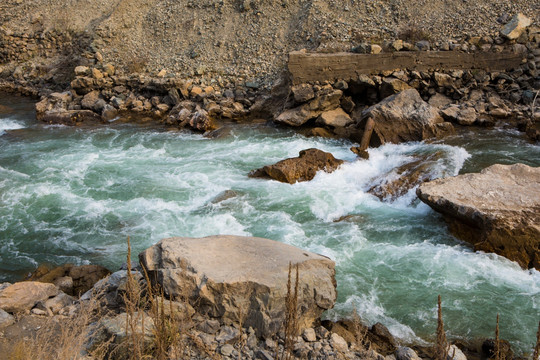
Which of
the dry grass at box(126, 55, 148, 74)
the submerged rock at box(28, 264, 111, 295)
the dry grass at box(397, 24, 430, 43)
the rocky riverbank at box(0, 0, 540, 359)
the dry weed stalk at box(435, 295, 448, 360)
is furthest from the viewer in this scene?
the dry grass at box(126, 55, 148, 74)

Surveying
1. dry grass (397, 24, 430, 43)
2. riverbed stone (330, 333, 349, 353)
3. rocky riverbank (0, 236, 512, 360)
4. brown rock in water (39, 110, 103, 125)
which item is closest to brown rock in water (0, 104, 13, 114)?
brown rock in water (39, 110, 103, 125)

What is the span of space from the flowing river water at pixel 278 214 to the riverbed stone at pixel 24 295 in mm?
1469

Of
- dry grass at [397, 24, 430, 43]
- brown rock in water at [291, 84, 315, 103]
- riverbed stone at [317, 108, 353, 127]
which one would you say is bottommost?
riverbed stone at [317, 108, 353, 127]

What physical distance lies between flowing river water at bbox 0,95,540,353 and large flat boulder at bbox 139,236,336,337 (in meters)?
0.81

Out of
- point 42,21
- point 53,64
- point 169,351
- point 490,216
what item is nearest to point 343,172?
point 490,216

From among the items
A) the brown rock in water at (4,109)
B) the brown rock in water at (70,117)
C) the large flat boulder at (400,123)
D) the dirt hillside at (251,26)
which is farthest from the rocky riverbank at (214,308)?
the brown rock in water at (4,109)

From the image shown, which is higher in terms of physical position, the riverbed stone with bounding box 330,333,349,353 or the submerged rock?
the riverbed stone with bounding box 330,333,349,353

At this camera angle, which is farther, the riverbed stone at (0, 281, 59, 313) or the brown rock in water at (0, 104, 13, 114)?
the brown rock in water at (0, 104, 13, 114)

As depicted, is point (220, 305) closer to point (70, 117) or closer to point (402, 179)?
point (402, 179)

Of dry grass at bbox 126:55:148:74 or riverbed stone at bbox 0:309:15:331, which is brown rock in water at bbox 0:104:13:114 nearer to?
dry grass at bbox 126:55:148:74

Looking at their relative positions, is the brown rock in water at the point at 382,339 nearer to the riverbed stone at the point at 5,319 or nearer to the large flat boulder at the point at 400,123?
the riverbed stone at the point at 5,319

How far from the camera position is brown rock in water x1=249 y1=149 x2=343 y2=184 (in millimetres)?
10375

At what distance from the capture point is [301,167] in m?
10.5

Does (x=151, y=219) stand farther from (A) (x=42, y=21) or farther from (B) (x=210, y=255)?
(A) (x=42, y=21)
